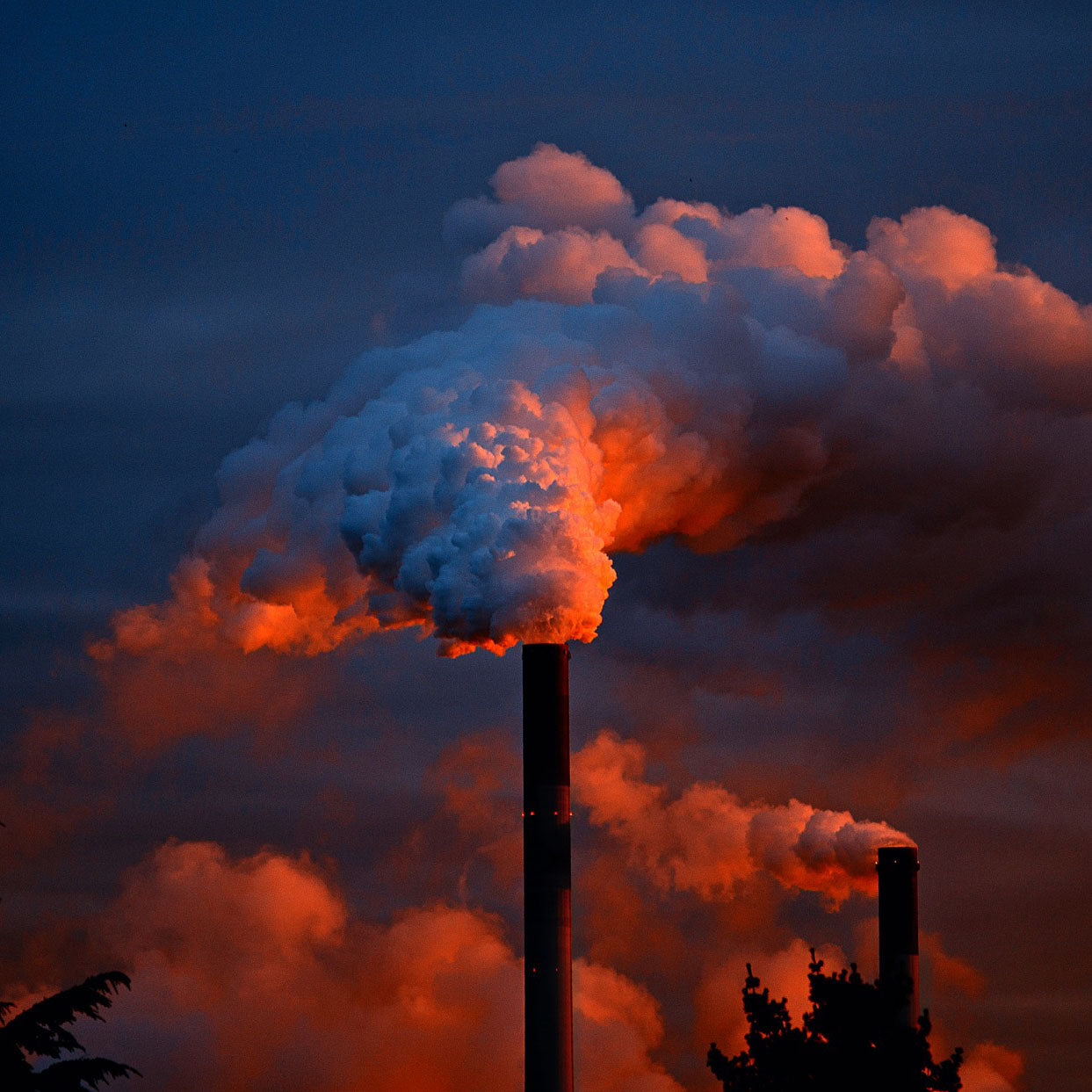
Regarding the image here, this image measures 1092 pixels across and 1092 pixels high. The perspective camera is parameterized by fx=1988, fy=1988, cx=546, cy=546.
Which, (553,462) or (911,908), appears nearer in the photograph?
(553,462)

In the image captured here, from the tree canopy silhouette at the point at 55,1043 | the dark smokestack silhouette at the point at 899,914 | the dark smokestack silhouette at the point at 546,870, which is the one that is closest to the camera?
the tree canopy silhouette at the point at 55,1043

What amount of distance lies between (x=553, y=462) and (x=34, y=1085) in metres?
35.7

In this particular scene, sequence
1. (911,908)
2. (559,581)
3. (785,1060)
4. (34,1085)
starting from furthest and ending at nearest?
(911,908) → (559,581) → (785,1060) → (34,1085)

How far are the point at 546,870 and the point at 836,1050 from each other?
11.0m

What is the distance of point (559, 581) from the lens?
191ft

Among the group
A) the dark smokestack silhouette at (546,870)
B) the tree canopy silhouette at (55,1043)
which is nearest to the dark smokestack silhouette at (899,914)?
the dark smokestack silhouette at (546,870)

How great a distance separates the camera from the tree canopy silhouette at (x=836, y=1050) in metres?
50.8

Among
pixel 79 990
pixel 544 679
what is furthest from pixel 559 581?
pixel 79 990

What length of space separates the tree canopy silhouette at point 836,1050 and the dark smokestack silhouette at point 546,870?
744cm

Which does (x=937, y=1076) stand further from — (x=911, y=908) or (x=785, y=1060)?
(x=911, y=908)

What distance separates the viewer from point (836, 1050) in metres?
51.8

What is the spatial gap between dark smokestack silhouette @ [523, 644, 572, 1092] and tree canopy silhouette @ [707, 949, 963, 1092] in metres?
7.44

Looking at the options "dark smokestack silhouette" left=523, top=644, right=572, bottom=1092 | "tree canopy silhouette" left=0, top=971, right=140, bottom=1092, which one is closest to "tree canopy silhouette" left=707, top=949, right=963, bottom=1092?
"dark smokestack silhouette" left=523, top=644, right=572, bottom=1092

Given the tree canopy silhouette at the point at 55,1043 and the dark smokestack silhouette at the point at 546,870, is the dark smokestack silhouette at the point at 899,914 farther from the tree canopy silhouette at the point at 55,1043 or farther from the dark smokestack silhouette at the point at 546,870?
the tree canopy silhouette at the point at 55,1043
